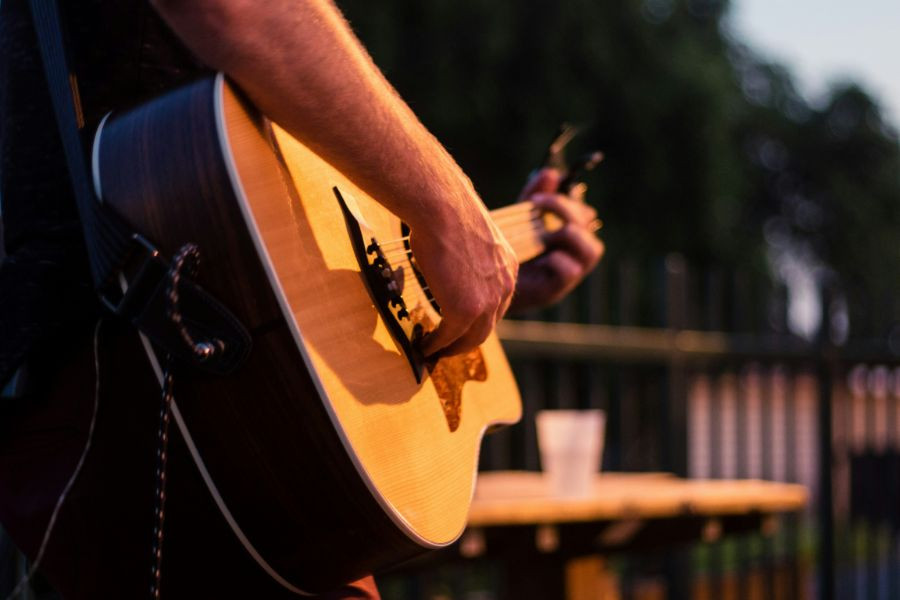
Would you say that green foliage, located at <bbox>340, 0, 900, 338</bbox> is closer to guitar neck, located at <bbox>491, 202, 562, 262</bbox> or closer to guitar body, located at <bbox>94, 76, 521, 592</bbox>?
guitar neck, located at <bbox>491, 202, 562, 262</bbox>

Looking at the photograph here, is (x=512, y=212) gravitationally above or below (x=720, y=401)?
above

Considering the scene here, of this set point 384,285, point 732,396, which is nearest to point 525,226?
point 384,285

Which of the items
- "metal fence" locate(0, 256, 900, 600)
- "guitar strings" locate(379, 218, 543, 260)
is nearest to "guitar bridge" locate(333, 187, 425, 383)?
"guitar strings" locate(379, 218, 543, 260)

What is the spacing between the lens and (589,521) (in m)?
2.69

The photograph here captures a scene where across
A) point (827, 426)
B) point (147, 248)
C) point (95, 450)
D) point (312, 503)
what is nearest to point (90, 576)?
point (95, 450)

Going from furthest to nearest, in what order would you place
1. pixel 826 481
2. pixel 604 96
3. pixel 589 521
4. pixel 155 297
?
pixel 604 96 < pixel 826 481 < pixel 589 521 < pixel 155 297

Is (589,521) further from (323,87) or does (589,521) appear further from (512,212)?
(323,87)

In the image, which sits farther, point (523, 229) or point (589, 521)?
point (589, 521)

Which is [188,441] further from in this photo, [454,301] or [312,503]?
[454,301]

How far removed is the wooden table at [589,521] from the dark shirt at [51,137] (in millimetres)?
1370

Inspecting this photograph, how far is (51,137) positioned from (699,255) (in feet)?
35.5

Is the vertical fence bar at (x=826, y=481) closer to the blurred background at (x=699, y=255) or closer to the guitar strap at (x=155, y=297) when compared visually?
the blurred background at (x=699, y=255)

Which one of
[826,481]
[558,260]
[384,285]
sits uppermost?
[558,260]

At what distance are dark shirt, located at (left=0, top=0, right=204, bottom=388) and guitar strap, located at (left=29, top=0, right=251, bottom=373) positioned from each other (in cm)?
11
